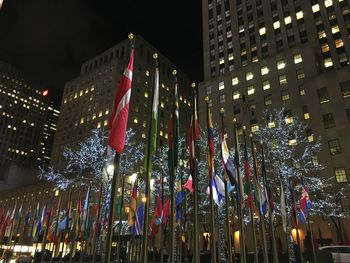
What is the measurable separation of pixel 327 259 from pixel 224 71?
61181 millimetres

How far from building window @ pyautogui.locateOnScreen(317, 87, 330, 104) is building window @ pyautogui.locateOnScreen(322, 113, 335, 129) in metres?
2.46

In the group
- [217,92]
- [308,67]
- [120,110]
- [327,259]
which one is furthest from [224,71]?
[120,110]

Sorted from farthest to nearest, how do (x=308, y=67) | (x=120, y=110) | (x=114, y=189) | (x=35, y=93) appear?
(x=35, y=93) → (x=308, y=67) → (x=120, y=110) → (x=114, y=189)

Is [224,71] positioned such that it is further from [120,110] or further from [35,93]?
[35,93]

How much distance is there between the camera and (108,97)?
97312 mm

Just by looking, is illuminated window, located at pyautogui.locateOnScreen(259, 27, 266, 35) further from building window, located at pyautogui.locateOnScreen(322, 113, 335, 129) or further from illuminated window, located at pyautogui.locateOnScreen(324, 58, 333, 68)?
building window, located at pyautogui.locateOnScreen(322, 113, 335, 129)

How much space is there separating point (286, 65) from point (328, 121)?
17.3m

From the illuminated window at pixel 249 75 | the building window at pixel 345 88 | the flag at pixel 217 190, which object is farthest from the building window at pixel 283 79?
the flag at pixel 217 190

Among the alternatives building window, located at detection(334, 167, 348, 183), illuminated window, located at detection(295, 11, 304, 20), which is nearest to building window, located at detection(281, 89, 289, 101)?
building window, located at detection(334, 167, 348, 183)

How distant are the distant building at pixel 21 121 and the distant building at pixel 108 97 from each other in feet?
169

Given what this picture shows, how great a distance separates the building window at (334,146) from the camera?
46.3 meters

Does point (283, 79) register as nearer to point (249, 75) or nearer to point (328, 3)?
point (249, 75)

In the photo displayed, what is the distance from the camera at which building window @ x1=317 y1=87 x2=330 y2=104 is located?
50688 mm

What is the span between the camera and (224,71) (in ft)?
248
